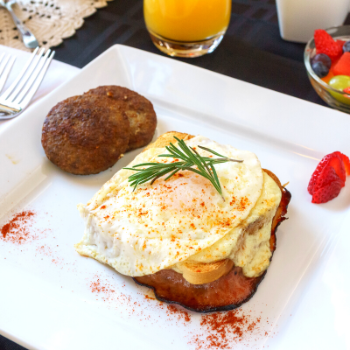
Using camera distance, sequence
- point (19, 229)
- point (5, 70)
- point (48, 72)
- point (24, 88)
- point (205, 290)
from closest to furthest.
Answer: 1. point (205, 290)
2. point (19, 229)
3. point (24, 88)
4. point (5, 70)
5. point (48, 72)

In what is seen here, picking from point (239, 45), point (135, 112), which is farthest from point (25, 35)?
point (239, 45)

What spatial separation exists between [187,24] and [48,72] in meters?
1.40

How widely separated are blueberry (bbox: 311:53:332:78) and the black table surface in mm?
225

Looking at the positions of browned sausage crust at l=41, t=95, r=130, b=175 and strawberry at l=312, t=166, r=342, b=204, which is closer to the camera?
strawberry at l=312, t=166, r=342, b=204

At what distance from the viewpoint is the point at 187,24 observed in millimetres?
3562

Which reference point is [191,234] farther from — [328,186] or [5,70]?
[5,70]

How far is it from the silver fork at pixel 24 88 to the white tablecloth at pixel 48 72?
0.36 ft

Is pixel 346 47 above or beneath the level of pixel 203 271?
beneath

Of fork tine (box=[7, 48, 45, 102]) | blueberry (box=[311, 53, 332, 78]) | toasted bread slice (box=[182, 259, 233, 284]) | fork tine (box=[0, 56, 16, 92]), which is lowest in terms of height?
blueberry (box=[311, 53, 332, 78])

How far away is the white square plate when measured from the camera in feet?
6.68

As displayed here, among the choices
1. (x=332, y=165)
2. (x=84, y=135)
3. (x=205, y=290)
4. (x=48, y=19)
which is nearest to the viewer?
(x=205, y=290)

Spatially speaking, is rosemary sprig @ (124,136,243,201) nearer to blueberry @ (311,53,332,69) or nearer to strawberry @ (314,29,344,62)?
blueberry @ (311,53,332,69)

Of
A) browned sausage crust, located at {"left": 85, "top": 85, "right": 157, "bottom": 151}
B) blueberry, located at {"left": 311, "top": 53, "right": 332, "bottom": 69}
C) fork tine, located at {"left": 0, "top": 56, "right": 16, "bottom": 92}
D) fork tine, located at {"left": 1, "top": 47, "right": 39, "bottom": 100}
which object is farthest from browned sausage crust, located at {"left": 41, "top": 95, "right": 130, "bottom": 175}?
blueberry, located at {"left": 311, "top": 53, "right": 332, "bottom": 69}

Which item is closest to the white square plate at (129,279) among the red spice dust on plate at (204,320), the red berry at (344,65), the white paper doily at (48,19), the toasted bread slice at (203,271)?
the red spice dust on plate at (204,320)
